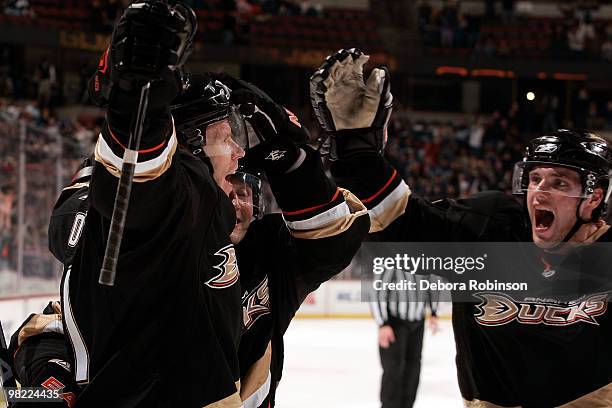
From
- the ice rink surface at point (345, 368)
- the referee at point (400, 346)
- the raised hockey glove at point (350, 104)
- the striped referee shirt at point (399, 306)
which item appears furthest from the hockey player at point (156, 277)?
the referee at point (400, 346)

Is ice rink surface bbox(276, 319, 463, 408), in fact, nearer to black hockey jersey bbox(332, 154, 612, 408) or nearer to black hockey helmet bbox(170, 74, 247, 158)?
black hockey jersey bbox(332, 154, 612, 408)

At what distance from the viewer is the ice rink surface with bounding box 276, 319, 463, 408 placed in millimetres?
3453

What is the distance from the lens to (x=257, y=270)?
1938mm

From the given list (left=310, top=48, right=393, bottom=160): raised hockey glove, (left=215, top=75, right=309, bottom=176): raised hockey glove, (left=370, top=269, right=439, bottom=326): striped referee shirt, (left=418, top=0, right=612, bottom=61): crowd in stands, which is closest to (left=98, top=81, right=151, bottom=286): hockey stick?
(left=215, top=75, right=309, bottom=176): raised hockey glove

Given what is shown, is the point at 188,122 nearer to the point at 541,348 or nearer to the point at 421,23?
the point at 541,348

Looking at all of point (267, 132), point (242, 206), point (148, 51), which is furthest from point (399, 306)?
point (148, 51)

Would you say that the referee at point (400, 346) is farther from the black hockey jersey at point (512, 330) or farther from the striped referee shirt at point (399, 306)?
the black hockey jersey at point (512, 330)

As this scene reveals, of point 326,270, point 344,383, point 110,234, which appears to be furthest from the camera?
point 344,383

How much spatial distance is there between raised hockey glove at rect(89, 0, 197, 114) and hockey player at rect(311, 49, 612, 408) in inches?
36.8

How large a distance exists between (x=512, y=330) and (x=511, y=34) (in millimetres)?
11951

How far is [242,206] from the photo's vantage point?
6.40 ft

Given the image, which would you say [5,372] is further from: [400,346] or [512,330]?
[400,346]

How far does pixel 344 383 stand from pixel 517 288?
5.90ft

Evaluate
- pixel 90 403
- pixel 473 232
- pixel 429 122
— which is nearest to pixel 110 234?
pixel 90 403
